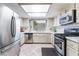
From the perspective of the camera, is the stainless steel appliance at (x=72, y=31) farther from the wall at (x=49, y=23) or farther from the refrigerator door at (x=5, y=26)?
the refrigerator door at (x=5, y=26)

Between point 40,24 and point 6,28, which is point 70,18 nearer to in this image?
point 40,24

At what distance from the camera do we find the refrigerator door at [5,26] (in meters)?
1.27

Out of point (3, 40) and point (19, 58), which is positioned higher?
point (3, 40)

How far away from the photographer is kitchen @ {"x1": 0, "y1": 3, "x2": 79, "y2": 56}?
1407mm

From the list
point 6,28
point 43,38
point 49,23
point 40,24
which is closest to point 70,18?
point 49,23

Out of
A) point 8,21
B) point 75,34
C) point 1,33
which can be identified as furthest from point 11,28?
point 75,34

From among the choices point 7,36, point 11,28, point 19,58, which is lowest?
point 19,58

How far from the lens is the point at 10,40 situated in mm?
1490

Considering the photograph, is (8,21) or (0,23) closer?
(0,23)

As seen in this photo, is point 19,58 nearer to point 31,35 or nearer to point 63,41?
point 63,41

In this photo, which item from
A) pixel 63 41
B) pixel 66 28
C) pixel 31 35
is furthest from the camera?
pixel 31 35

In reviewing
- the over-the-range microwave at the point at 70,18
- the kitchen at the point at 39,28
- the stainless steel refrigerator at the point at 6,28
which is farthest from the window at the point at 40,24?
the stainless steel refrigerator at the point at 6,28

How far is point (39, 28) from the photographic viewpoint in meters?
2.52

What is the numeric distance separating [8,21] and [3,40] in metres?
0.26
